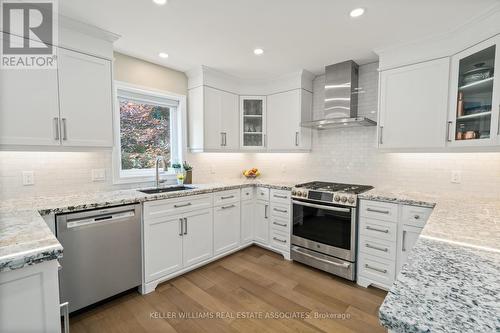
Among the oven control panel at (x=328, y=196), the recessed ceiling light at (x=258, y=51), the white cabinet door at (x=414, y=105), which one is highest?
the recessed ceiling light at (x=258, y=51)

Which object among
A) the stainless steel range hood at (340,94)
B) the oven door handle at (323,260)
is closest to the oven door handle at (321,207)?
the oven door handle at (323,260)

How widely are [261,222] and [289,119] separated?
1566 mm

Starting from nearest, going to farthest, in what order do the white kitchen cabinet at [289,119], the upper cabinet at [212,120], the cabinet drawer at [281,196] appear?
the cabinet drawer at [281,196], the upper cabinet at [212,120], the white kitchen cabinet at [289,119]

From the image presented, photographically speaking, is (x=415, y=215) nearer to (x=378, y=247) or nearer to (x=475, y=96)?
(x=378, y=247)

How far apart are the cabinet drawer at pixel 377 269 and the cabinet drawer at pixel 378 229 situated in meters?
0.23

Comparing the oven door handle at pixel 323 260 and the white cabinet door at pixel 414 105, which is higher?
the white cabinet door at pixel 414 105

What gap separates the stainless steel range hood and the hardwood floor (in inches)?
72.9

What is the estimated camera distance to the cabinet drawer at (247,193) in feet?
11.0

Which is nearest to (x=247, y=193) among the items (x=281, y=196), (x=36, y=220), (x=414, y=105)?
(x=281, y=196)

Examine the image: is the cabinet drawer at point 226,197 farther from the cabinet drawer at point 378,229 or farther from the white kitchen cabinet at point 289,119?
the cabinet drawer at point 378,229

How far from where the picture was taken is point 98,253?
204cm

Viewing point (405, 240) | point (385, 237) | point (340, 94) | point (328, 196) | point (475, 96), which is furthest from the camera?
point (340, 94)

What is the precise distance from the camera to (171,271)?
101 inches

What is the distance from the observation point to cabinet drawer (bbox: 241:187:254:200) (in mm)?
3352
